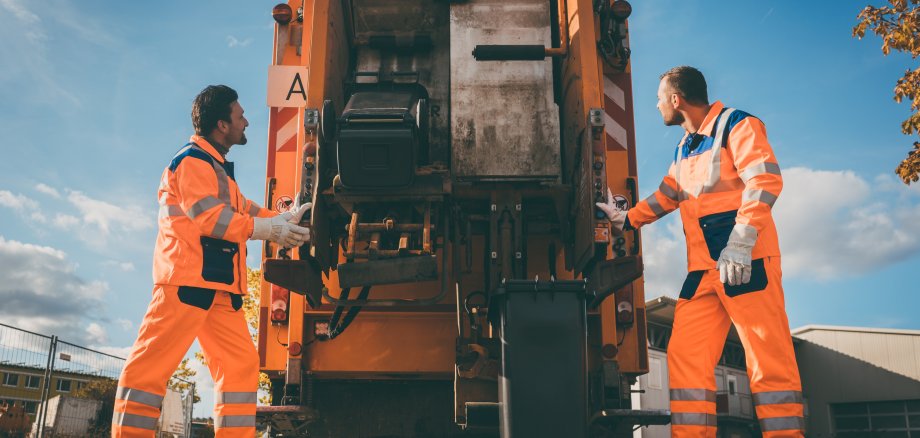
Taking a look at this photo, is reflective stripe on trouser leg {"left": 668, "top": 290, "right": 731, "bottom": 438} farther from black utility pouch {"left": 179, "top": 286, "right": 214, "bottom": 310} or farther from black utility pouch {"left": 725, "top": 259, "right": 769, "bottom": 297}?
black utility pouch {"left": 179, "top": 286, "right": 214, "bottom": 310}

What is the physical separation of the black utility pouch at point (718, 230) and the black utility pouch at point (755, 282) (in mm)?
153

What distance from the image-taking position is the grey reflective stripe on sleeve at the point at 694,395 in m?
3.09

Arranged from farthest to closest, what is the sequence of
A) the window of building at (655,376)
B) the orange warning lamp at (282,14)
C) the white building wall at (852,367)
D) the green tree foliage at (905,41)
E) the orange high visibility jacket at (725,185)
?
the white building wall at (852,367) → the window of building at (655,376) → the green tree foliage at (905,41) → the orange warning lamp at (282,14) → the orange high visibility jacket at (725,185)

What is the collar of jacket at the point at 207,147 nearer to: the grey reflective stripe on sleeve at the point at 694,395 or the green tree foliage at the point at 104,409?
the grey reflective stripe on sleeve at the point at 694,395

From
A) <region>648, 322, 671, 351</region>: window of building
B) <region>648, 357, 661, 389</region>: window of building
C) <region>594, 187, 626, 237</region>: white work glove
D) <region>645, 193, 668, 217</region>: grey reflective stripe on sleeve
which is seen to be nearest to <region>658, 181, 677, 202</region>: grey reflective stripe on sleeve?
<region>645, 193, 668, 217</region>: grey reflective stripe on sleeve

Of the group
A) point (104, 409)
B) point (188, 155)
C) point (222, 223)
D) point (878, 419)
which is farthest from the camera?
point (878, 419)

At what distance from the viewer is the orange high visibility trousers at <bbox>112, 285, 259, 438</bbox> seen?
309 centimetres

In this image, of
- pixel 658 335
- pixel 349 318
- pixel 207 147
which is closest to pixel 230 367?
pixel 349 318

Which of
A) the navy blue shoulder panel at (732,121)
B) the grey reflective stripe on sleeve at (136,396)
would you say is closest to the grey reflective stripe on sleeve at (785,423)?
the navy blue shoulder panel at (732,121)

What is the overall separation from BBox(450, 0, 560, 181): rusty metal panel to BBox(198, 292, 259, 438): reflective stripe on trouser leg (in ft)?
4.43

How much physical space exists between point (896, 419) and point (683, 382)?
108ft

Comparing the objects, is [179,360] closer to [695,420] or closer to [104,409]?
[695,420]

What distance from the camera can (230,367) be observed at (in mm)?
3303

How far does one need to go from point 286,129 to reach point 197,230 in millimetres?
1474
